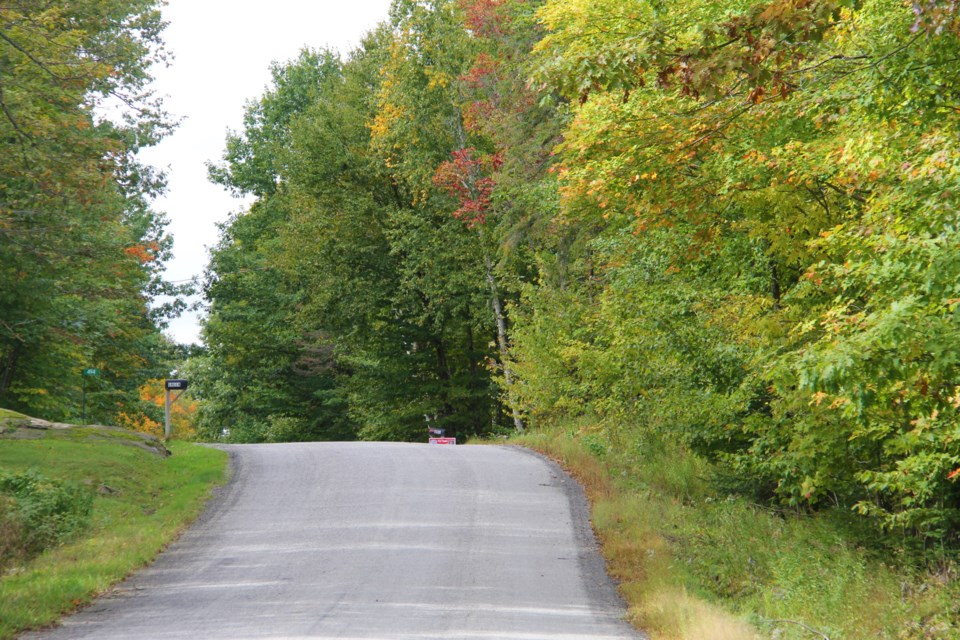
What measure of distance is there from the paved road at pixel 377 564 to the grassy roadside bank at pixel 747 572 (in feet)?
1.62

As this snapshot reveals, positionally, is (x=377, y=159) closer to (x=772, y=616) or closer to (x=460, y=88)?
(x=460, y=88)

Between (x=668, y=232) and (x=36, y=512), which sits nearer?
(x=36, y=512)

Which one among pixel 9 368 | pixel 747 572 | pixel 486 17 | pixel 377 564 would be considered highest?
pixel 486 17

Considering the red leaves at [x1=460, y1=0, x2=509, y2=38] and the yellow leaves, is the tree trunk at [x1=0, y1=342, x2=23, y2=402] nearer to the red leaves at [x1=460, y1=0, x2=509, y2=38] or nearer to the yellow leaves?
the yellow leaves

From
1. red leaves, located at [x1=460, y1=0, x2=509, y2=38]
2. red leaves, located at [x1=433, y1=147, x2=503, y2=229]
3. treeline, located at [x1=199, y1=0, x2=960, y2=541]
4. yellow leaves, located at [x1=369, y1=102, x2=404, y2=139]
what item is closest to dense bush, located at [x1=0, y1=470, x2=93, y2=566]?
treeline, located at [x1=199, y1=0, x2=960, y2=541]

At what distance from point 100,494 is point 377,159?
21666mm

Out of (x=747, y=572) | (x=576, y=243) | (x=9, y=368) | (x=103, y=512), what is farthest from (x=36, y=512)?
(x=576, y=243)

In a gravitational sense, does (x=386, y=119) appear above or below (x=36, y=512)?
above

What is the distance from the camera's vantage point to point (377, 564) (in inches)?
504

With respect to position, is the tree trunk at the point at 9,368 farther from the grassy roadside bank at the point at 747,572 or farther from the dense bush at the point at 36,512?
the grassy roadside bank at the point at 747,572

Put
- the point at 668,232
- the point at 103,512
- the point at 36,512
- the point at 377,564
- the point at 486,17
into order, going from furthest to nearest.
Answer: the point at 486,17 → the point at 668,232 → the point at 103,512 → the point at 36,512 → the point at 377,564

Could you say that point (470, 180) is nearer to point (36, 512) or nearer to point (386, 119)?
point (386, 119)

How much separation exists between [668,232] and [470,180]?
691 inches

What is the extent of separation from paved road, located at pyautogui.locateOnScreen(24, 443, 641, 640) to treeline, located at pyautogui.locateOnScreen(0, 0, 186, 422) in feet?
17.4
